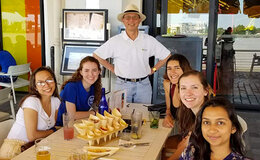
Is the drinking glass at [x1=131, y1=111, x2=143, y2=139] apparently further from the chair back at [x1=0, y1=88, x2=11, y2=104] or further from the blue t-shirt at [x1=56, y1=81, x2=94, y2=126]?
the chair back at [x1=0, y1=88, x2=11, y2=104]

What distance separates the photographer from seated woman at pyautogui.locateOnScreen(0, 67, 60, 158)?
2.28m

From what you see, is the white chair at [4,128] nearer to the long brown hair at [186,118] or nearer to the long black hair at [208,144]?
the long brown hair at [186,118]

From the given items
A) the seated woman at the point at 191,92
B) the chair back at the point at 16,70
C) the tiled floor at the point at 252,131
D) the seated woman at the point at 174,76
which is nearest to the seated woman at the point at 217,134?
the seated woman at the point at 191,92

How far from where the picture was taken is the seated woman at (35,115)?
2.28 m

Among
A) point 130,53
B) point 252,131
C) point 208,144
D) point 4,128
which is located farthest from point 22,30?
point 208,144

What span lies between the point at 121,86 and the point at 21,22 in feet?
12.1

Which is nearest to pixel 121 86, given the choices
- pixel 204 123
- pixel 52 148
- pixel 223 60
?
pixel 52 148

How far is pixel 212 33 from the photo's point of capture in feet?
17.8

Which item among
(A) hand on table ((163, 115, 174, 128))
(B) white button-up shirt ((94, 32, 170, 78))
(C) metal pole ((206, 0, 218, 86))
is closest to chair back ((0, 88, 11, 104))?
(B) white button-up shirt ((94, 32, 170, 78))

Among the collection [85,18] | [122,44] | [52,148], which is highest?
[85,18]

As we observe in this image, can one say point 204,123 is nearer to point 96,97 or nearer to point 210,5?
point 96,97

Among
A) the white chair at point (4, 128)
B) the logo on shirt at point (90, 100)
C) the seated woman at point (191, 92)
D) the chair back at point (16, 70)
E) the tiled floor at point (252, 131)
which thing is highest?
the seated woman at point (191, 92)

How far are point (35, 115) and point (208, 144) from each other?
1.31 meters

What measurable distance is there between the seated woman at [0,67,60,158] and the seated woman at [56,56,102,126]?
0.32ft
